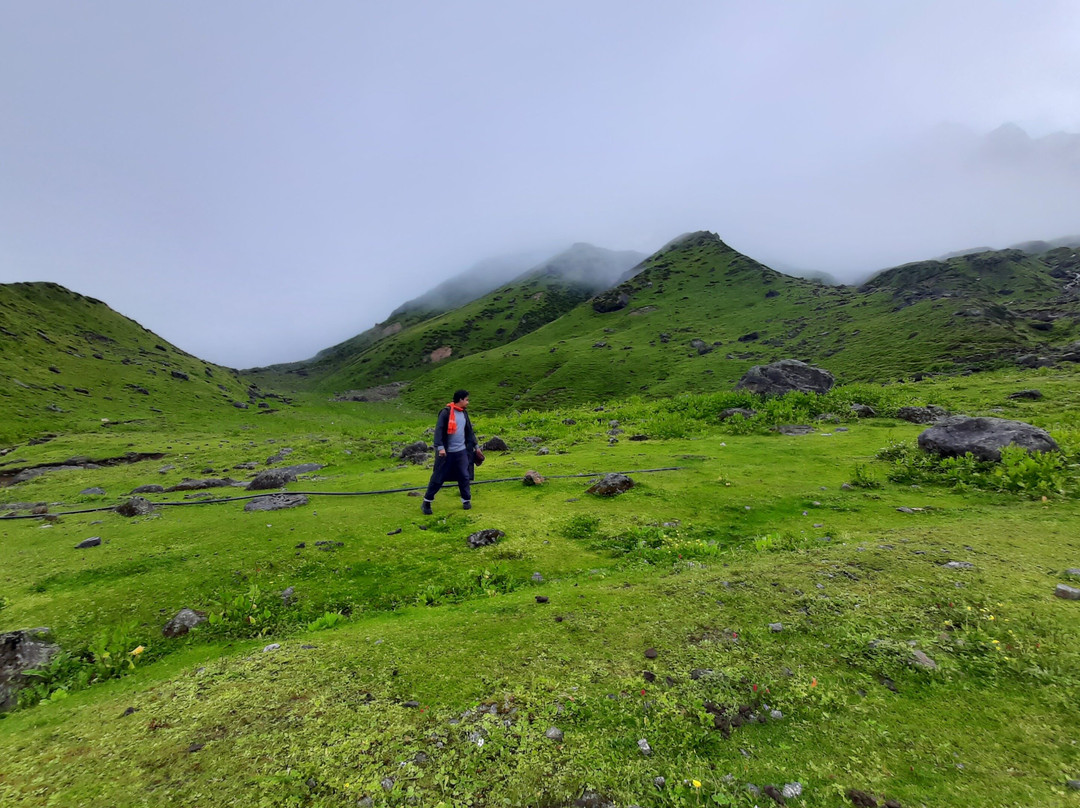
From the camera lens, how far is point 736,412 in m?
22.8

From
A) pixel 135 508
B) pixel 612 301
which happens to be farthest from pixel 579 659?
pixel 612 301

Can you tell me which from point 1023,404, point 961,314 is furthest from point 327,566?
point 961,314

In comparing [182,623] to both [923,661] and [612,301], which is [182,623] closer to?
[923,661]

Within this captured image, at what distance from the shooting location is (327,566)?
28.1 feet

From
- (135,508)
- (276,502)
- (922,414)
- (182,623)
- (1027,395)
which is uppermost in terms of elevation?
(135,508)

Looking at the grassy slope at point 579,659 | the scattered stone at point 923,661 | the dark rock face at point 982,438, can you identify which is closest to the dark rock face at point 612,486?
the grassy slope at point 579,659

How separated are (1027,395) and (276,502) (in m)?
33.6

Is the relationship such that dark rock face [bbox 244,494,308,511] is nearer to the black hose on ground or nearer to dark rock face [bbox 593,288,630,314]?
the black hose on ground

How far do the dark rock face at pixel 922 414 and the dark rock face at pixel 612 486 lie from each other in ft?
52.0

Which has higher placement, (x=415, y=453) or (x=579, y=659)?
(x=415, y=453)

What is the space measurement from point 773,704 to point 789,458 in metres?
12.7

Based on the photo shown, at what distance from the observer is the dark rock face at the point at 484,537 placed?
9383 mm

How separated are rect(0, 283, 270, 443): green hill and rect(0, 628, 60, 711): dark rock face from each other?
152 ft

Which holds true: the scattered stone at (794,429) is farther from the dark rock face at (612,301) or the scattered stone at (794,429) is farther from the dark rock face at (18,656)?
the dark rock face at (612,301)
